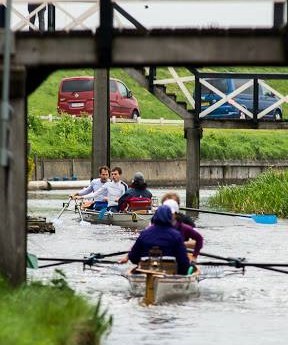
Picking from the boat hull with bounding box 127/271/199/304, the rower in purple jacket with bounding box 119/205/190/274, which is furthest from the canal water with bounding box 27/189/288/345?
the rower in purple jacket with bounding box 119/205/190/274

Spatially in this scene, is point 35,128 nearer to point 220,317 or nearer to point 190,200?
point 190,200

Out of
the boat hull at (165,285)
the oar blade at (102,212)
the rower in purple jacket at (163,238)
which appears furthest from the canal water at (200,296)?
the rower in purple jacket at (163,238)

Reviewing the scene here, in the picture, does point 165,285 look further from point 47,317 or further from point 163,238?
point 47,317

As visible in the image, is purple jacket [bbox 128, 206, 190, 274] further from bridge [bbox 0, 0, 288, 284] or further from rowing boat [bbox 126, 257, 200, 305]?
bridge [bbox 0, 0, 288, 284]

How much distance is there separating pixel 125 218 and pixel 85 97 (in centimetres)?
2818

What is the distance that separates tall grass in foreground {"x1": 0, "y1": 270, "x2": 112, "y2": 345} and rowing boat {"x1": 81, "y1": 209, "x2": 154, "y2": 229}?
16979mm

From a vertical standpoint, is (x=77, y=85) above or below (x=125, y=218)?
above

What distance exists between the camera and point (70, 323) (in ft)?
45.4

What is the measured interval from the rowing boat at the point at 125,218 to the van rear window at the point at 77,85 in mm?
25141

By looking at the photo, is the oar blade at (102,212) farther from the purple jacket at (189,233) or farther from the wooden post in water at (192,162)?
the purple jacket at (189,233)

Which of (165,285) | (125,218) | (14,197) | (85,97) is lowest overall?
(165,285)

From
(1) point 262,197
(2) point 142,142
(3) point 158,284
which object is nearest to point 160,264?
(3) point 158,284

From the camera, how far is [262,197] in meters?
36.2

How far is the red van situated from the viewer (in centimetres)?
5897
